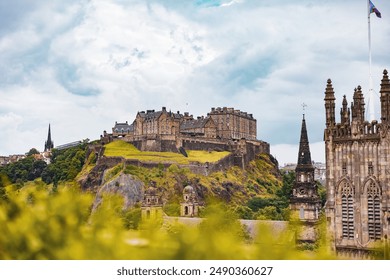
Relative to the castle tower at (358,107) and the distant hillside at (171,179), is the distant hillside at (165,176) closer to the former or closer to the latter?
the distant hillside at (171,179)

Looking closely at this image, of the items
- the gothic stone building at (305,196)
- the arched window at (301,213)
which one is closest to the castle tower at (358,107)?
the gothic stone building at (305,196)

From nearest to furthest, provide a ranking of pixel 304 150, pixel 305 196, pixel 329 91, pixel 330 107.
Answer: pixel 330 107 → pixel 329 91 → pixel 305 196 → pixel 304 150

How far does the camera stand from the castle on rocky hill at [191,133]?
76.4 meters

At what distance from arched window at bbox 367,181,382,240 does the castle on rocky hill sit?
176ft

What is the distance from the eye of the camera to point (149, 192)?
165 ft

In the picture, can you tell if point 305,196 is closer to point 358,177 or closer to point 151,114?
point 358,177

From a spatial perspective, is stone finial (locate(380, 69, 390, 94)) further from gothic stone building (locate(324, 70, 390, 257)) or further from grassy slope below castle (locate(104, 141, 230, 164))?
grassy slope below castle (locate(104, 141, 230, 164))

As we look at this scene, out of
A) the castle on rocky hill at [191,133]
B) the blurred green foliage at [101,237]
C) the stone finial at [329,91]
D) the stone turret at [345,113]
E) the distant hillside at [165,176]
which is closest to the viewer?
the blurred green foliage at [101,237]

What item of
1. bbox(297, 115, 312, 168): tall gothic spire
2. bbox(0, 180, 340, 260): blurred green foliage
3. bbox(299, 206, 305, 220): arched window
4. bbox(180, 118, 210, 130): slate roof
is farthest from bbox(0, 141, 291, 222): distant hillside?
bbox(0, 180, 340, 260): blurred green foliage

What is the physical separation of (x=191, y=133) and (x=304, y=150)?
51.5 metres

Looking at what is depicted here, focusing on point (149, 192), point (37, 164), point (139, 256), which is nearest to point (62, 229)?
point (139, 256)

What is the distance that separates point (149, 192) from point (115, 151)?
23.2m

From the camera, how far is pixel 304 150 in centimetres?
3453

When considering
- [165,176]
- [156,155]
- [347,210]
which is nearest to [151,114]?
[156,155]
